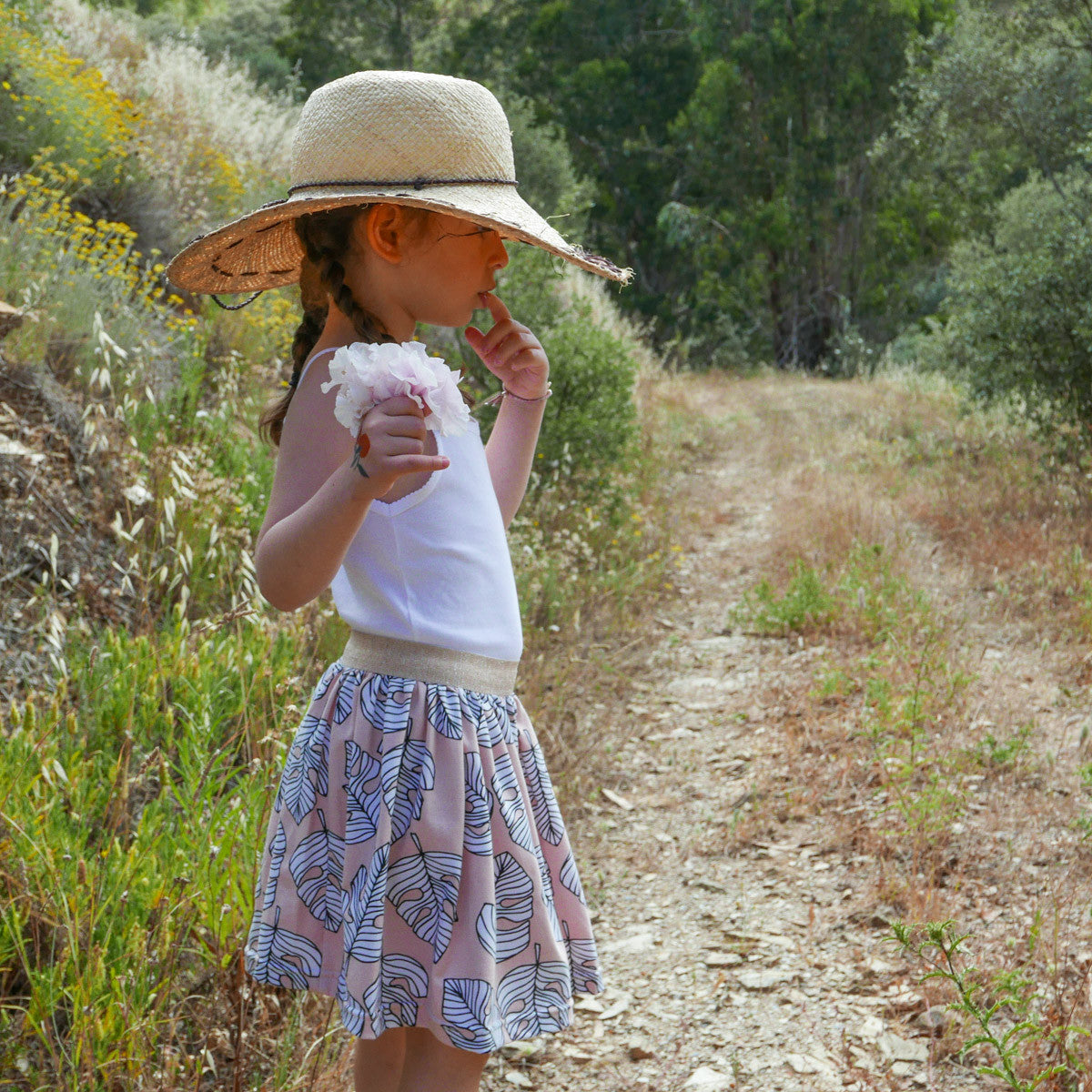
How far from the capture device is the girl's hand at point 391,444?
1293 millimetres

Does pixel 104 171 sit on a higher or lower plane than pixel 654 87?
lower

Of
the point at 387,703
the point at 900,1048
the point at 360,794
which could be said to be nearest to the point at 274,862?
the point at 360,794

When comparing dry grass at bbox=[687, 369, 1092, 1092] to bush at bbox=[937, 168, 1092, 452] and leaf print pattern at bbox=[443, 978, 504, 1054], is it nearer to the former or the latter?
bush at bbox=[937, 168, 1092, 452]

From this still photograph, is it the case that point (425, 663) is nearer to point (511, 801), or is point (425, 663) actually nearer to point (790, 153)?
point (511, 801)

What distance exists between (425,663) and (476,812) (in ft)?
0.73

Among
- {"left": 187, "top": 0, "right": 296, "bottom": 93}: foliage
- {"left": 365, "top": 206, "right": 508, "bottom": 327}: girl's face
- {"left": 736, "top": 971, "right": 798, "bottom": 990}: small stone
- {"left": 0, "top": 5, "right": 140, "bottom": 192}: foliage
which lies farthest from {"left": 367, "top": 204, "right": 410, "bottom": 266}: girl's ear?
{"left": 187, "top": 0, "right": 296, "bottom": 93}: foliage

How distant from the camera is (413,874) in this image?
154 centimetres

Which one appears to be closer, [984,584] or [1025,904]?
[1025,904]

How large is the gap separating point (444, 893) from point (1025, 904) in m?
2.01

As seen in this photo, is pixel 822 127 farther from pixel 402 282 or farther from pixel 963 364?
pixel 402 282

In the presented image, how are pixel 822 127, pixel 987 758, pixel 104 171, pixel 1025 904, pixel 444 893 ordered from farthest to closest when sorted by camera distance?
pixel 822 127 < pixel 104 171 < pixel 987 758 < pixel 1025 904 < pixel 444 893

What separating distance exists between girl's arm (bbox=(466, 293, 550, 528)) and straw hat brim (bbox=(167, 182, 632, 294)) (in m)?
0.16

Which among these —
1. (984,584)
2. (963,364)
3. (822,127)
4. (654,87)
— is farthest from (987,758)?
(654,87)

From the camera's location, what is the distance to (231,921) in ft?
7.46
